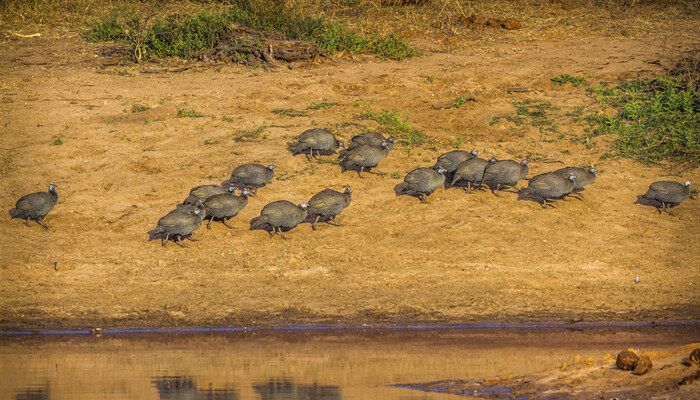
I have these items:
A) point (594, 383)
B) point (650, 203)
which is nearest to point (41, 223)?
point (594, 383)

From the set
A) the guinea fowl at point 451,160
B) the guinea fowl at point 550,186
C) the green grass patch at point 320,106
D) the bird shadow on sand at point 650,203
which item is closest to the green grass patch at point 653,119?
the bird shadow on sand at point 650,203

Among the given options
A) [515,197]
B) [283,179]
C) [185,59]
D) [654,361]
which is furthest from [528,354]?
[185,59]

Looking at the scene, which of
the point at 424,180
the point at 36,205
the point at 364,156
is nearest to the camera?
the point at 36,205

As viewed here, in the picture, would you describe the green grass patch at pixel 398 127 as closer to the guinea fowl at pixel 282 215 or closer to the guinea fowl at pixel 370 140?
the guinea fowl at pixel 370 140

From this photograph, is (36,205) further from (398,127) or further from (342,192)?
(398,127)

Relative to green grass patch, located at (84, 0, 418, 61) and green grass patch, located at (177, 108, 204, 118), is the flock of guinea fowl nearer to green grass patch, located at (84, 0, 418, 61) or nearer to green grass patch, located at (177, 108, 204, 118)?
green grass patch, located at (177, 108, 204, 118)

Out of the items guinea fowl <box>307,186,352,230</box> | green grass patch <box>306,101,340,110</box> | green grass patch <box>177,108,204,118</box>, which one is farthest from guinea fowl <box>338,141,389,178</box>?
green grass patch <box>177,108,204,118</box>

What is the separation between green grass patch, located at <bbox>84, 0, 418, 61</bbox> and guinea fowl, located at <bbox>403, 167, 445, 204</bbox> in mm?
6281

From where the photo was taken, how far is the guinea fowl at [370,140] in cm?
1293

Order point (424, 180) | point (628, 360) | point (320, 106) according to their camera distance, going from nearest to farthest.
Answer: point (628, 360), point (424, 180), point (320, 106)

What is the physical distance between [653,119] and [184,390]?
417 inches

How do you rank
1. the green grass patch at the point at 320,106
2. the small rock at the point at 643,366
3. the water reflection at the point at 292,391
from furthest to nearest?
1. the green grass patch at the point at 320,106
2. the water reflection at the point at 292,391
3. the small rock at the point at 643,366

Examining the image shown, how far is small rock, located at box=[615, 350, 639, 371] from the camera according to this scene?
6.87 m

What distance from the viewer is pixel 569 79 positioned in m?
15.7
